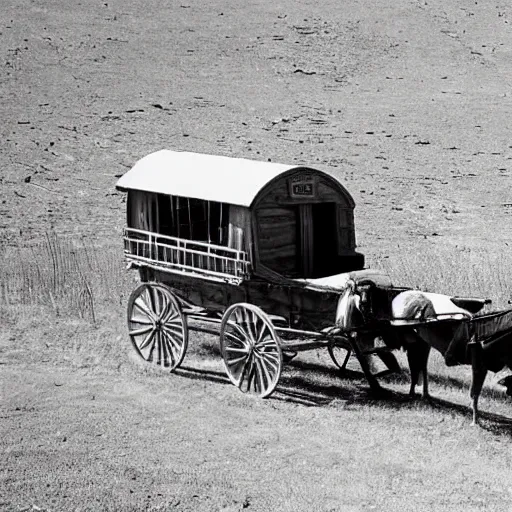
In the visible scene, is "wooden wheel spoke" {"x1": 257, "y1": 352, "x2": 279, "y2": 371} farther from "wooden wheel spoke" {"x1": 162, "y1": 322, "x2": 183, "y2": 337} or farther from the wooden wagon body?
"wooden wheel spoke" {"x1": 162, "y1": 322, "x2": 183, "y2": 337}

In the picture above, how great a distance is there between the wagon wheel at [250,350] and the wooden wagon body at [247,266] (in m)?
0.01

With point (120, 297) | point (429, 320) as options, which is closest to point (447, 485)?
point (429, 320)

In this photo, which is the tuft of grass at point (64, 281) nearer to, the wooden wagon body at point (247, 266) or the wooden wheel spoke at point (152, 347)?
the wooden wheel spoke at point (152, 347)

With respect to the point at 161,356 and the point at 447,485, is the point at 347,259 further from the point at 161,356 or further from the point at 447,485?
the point at 447,485

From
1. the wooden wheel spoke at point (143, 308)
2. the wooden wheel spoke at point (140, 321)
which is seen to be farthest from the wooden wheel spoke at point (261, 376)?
the wooden wheel spoke at point (140, 321)

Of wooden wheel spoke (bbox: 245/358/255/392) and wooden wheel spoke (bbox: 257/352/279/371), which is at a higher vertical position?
wooden wheel spoke (bbox: 257/352/279/371)

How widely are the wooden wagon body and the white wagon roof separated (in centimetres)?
2

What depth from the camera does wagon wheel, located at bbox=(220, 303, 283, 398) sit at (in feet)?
43.0

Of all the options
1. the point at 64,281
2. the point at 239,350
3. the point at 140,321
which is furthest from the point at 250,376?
the point at 64,281

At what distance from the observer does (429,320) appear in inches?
486

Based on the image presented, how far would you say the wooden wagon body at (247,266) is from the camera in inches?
516

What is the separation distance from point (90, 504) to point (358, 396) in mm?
4249

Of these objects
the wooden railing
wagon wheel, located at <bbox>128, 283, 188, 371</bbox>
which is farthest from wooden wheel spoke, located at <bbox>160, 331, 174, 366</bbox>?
the wooden railing

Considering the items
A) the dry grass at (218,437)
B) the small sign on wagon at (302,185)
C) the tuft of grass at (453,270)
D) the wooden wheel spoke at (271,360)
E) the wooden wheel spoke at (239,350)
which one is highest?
the small sign on wagon at (302,185)
